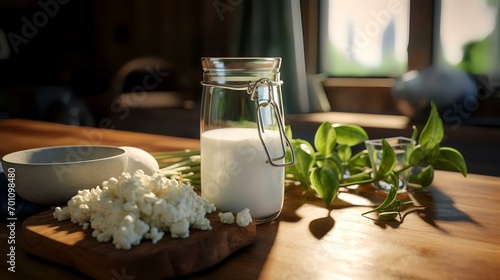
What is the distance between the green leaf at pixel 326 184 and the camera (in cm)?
75

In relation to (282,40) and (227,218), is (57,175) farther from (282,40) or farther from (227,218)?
(282,40)

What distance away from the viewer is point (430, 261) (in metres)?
0.54

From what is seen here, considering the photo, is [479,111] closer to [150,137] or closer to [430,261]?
[150,137]

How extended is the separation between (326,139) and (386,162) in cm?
12

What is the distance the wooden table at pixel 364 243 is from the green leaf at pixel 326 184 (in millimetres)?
24

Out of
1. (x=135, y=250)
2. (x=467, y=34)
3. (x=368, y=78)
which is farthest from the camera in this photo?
(x=368, y=78)

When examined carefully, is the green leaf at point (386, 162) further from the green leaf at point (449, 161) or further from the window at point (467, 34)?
the window at point (467, 34)

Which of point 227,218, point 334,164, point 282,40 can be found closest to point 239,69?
point 227,218

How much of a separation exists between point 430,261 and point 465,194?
0.38 metres

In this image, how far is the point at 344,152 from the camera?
953mm

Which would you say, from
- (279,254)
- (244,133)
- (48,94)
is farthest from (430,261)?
(48,94)

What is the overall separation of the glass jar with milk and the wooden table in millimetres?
52

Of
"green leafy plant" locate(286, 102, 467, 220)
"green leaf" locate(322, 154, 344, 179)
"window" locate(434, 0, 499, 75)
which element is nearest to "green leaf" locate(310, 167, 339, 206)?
"green leafy plant" locate(286, 102, 467, 220)

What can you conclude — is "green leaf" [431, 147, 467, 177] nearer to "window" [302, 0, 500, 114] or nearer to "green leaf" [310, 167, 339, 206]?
"green leaf" [310, 167, 339, 206]
